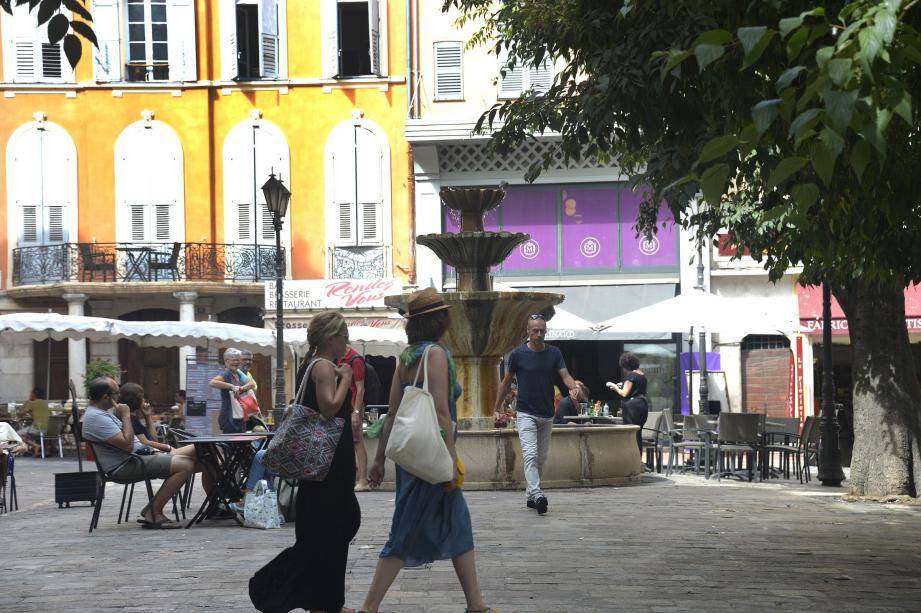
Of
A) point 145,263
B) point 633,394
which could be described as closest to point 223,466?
point 633,394

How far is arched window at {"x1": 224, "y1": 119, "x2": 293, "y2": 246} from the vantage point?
31.3 metres

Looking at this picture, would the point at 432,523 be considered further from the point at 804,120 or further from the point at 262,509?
the point at 262,509

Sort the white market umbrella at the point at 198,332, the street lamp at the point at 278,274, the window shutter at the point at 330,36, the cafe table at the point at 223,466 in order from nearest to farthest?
1. the cafe table at the point at 223,466
2. the street lamp at the point at 278,274
3. the white market umbrella at the point at 198,332
4. the window shutter at the point at 330,36

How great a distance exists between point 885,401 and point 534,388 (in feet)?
13.9

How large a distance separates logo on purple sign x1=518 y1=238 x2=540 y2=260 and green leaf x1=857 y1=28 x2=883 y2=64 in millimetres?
26477

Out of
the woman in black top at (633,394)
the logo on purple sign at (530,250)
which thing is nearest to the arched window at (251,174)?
the logo on purple sign at (530,250)

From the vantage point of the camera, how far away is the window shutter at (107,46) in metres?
31.6

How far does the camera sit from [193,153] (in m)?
31.5

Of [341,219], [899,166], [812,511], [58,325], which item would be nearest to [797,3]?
[899,166]

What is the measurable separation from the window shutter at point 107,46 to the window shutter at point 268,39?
340 cm

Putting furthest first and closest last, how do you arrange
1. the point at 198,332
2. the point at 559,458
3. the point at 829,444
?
the point at 198,332, the point at 829,444, the point at 559,458

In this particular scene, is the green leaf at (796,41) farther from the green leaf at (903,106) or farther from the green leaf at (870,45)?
the green leaf at (903,106)

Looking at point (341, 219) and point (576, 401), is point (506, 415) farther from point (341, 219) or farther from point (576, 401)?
point (341, 219)

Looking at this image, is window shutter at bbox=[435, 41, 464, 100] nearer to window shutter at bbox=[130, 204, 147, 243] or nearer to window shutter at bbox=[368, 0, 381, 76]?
window shutter at bbox=[368, 0, 381, 76]
